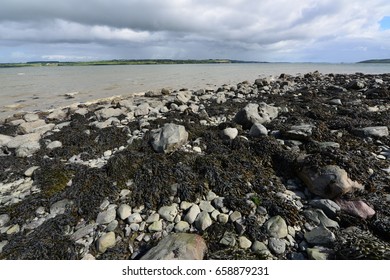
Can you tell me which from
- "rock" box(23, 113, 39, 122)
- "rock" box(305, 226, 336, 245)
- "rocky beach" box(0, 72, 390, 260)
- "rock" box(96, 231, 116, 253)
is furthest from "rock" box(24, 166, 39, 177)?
"rock" box(23, 113, 39, 122)

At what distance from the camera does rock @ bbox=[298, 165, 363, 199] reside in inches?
148

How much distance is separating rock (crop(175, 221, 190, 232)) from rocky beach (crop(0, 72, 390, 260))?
0.05 ft

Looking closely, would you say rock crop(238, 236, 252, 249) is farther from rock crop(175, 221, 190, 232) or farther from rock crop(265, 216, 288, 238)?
rock crop(175, 221, 190, 232)

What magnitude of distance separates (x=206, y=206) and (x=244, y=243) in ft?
2.91

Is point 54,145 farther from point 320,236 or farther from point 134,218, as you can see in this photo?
point 320,236

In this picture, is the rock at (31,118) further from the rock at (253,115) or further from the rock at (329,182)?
the rock at (329,182)

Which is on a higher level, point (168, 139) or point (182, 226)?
point (168, 139)

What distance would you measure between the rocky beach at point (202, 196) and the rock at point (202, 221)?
0.02m

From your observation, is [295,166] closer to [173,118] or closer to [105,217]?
[105,217]

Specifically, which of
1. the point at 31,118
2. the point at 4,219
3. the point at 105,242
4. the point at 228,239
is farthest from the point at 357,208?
the point at 31,118

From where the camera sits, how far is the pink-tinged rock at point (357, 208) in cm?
346

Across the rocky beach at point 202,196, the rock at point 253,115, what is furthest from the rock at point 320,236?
the rock at point 253,115

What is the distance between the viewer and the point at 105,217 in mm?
3736

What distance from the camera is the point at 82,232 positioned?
3.53 meters
